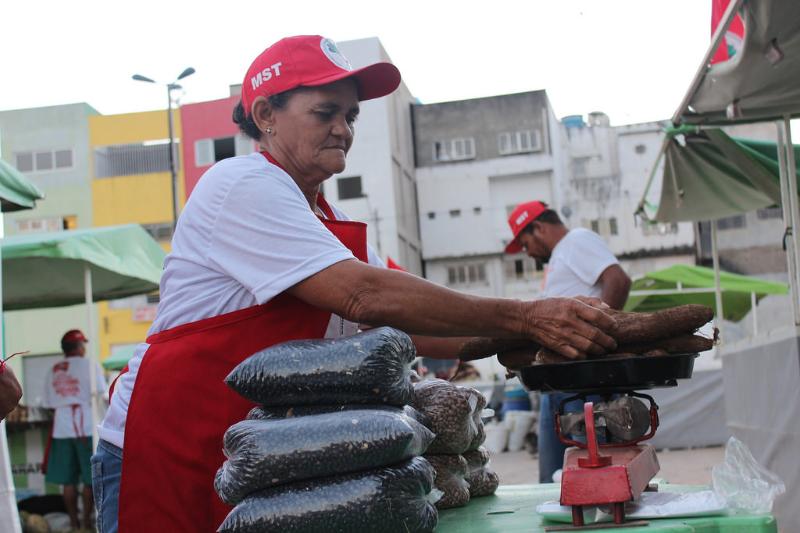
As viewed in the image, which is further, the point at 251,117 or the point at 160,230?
the point at 160,230

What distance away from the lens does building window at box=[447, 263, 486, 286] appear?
157 feet

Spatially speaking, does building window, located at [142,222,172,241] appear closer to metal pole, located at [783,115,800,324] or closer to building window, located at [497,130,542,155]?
building window, located at [497,130,542,155]

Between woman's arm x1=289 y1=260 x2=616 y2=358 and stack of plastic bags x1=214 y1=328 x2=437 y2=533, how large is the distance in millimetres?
124

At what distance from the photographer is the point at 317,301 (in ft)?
6.73

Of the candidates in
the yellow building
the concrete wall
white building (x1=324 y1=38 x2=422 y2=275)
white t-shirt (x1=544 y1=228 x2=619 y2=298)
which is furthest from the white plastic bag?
the concrete wall

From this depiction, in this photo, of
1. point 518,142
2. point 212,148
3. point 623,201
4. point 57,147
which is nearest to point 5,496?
point 212,148

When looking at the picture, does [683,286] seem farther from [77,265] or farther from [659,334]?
[659,334]

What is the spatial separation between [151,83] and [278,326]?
27246 mm

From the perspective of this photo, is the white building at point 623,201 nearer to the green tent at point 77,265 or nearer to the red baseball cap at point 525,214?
the green tent at point 77,265

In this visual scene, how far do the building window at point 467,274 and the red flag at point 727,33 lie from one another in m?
42.5

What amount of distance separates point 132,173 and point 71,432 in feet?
112

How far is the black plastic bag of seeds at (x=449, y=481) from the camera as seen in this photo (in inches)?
98.0

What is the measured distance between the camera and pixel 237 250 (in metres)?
2.11

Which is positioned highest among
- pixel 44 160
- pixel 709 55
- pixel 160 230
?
pixel 44 160
